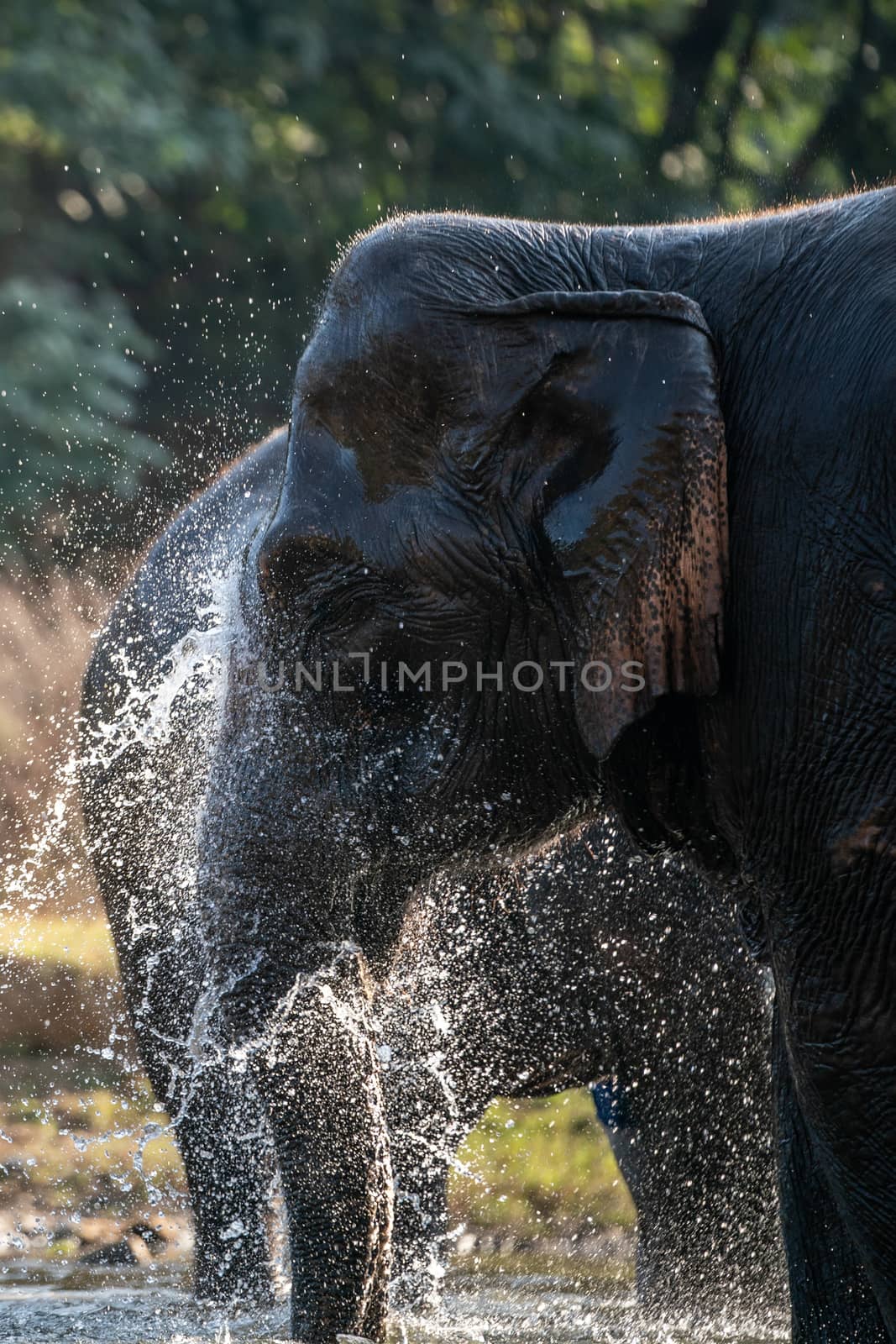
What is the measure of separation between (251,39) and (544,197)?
250cm

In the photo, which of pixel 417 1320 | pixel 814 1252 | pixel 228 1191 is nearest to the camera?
pixel 814 1252

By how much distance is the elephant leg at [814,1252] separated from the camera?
111 inches

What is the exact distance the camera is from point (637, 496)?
2309mm

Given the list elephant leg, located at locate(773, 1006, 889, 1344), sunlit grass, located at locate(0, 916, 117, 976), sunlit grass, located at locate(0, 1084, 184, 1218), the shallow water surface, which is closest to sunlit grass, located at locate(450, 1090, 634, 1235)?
A: the shallow water surface

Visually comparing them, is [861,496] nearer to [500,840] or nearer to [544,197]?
[500,840]

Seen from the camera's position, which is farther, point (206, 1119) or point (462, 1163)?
point (462, 1163)

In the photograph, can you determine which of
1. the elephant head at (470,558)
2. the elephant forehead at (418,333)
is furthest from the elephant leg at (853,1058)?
the elephant forehead at (418,333)

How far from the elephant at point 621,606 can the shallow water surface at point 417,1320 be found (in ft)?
1.75

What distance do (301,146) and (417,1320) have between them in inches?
506

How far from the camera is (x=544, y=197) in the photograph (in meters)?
14.6

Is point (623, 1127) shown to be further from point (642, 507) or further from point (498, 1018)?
point (642, 507)

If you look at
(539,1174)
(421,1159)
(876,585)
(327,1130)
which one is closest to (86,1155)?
(539,1174)

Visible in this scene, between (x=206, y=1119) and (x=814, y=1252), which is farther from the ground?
(x=206, y=1119)

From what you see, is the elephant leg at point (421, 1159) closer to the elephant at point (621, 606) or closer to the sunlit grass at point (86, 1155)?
the sunlit grass at point (86, 1155)
